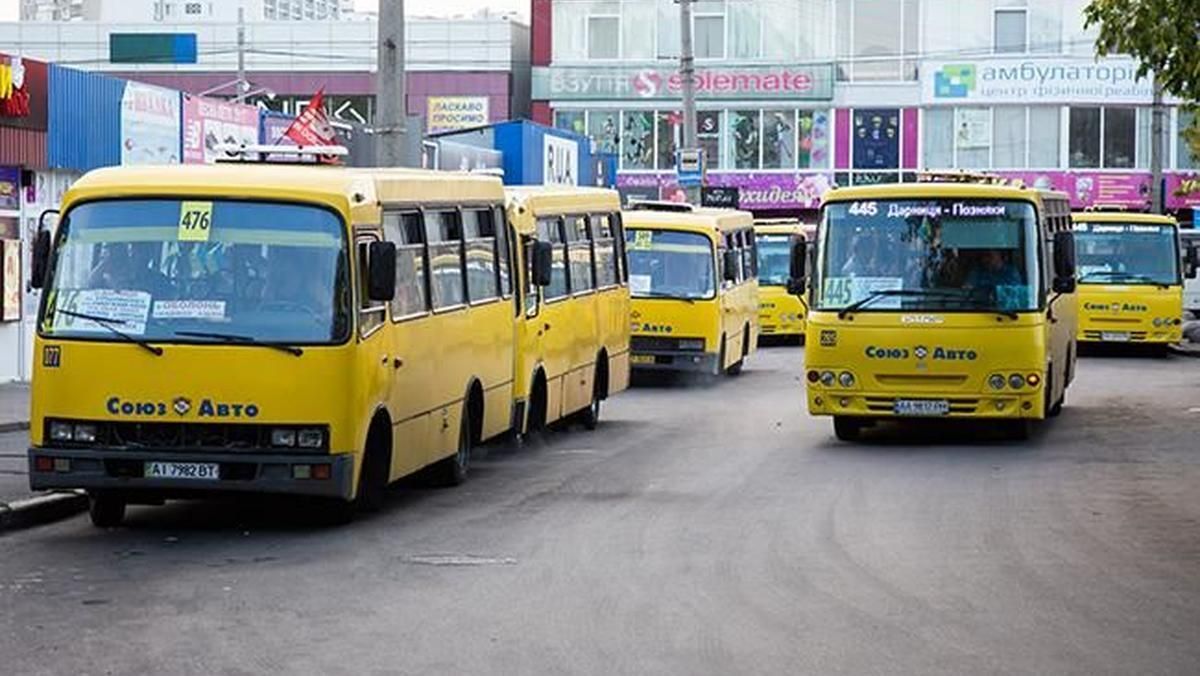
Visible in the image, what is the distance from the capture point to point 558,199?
23.8 metres

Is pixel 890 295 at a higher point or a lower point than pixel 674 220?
lower

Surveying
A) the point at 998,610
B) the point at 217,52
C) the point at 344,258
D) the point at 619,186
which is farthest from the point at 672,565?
the point at 217,52

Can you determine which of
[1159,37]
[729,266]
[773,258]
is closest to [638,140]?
[773,258]

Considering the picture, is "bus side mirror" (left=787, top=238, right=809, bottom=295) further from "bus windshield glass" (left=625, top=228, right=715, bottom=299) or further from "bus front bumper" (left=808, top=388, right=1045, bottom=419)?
"bus windshield glass" (left=625, top=228, right=715, bottom=299)

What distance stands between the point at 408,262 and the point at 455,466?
2148 mm

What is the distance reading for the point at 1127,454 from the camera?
20.9 metres

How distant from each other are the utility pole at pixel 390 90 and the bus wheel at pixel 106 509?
10.0 m

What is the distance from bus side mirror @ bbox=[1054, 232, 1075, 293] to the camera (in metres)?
22.3

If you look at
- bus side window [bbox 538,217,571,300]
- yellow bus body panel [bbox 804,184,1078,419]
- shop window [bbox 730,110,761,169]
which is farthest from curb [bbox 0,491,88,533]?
shop window [bbox 730,110,761,169]

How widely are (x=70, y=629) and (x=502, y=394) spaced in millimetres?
9440

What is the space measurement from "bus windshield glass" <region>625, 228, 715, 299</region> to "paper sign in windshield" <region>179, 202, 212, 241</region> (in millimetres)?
17075

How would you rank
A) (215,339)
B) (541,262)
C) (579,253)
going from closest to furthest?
(215,339) < (541,262) < (579,253)

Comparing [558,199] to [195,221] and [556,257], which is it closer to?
[556,257]

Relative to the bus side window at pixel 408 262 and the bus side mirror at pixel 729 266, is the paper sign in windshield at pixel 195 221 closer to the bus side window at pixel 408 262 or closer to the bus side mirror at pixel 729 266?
Answer: the bus side window at pixel 408 262
